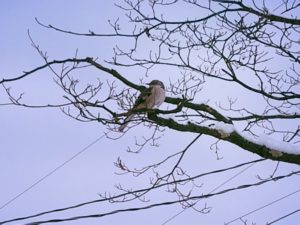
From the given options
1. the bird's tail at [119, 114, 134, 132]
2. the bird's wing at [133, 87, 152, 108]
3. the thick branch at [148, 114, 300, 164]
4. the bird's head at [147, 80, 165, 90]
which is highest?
the bird's head at [147, 80, 165, 90]

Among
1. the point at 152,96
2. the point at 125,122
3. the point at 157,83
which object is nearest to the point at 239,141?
the point at 125,122

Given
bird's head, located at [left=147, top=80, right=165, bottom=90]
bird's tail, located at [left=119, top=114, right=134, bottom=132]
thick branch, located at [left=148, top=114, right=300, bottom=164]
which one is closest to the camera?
thick branch, located at [left=148, top=114, right=300, bottom=164]

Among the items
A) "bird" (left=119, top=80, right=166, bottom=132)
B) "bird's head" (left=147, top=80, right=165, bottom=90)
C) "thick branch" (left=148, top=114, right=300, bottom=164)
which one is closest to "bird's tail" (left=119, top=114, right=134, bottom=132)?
"bird" (left=119, top=80, right=166, bottom=132)

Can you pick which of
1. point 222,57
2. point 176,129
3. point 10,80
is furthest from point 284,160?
point 10,80

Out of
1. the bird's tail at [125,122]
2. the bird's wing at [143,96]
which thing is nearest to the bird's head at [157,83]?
the bird's wing at [143,96]

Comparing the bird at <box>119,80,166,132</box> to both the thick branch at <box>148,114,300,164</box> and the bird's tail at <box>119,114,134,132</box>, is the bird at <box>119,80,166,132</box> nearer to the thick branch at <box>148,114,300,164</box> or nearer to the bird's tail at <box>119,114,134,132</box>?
the bird's tail at <box>119,114,134,132</box>

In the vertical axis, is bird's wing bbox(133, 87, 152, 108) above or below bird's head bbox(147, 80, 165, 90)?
below

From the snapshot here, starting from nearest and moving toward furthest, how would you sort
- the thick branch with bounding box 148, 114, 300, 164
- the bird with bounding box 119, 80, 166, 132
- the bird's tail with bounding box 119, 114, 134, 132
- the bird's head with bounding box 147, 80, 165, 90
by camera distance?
the thick branch with bounding box 148, 114, 300, 164
the bird's tail with bounding box 119, 114, 134, 132
the bird with bounding box 119, 80, 166, 132
the bird's head with bounding box 147, 80, 165, 90

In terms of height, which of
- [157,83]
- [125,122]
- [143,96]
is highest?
[157,83]

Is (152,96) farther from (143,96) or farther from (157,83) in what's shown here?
(157,83)

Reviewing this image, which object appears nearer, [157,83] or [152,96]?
[152,96]

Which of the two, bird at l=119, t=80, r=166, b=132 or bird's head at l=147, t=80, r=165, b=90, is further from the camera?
bird's head at l=147, t=80, r=165, b=90

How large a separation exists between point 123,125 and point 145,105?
2.02 feet

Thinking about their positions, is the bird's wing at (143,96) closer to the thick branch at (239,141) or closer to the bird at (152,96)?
the bird at (152,96)
